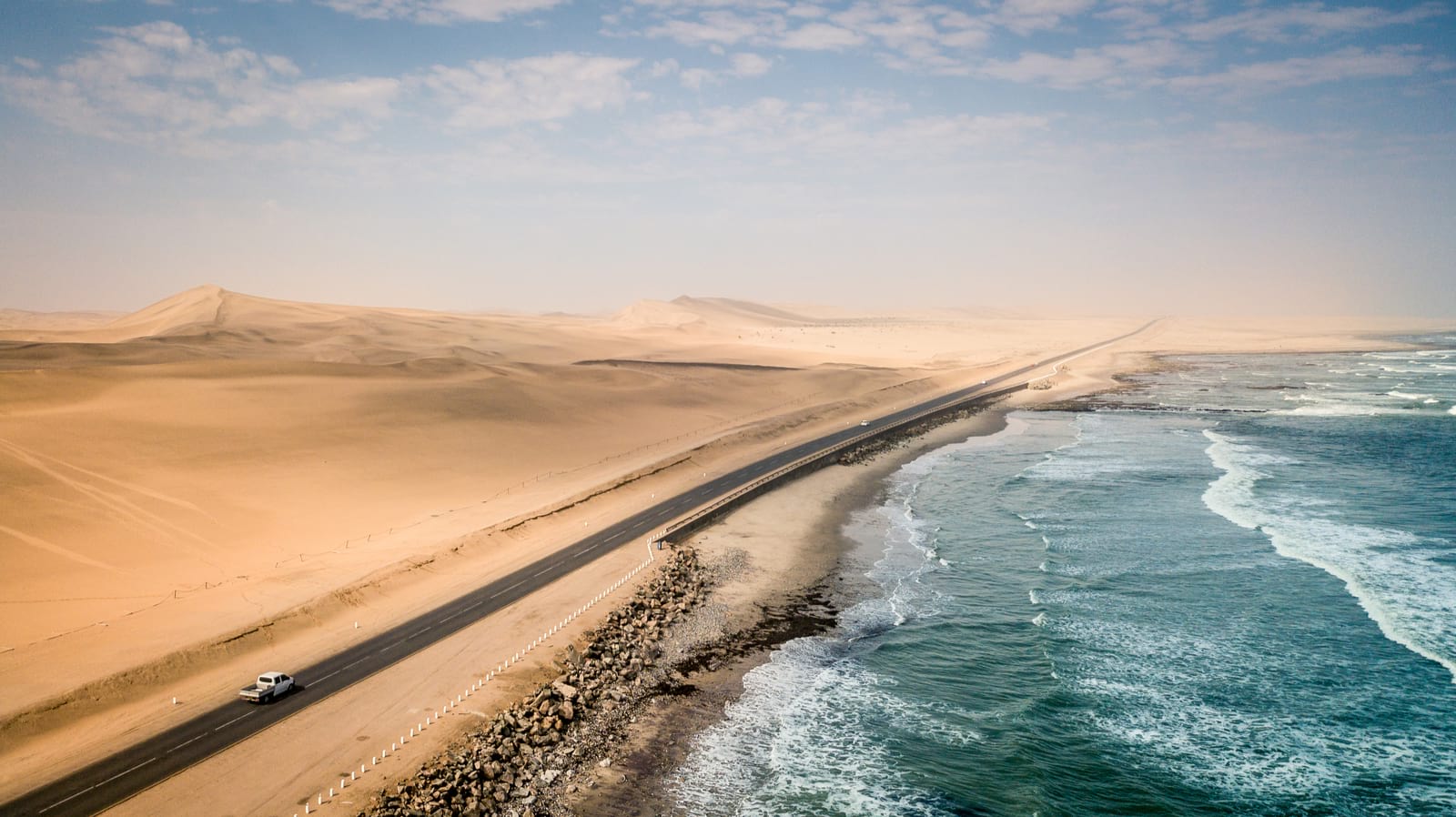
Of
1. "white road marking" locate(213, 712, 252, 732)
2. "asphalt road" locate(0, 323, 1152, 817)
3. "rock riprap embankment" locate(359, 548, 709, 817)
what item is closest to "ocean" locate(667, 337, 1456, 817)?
"rock riprap embankment" locate(359, 548, 709, 817)

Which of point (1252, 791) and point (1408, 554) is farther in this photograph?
point (1408, 554)

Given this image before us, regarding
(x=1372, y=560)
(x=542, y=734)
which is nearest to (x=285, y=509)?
(x=542, y=734)

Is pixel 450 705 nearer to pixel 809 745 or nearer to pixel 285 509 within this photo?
pixel 809 745

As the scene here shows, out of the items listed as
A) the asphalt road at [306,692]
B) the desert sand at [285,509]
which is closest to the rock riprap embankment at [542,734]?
the desert sand at [285,509]

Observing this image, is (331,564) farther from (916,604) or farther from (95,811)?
(916,604)

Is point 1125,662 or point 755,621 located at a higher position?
point 1125,662

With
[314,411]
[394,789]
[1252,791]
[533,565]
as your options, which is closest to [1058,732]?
[1252,791]
